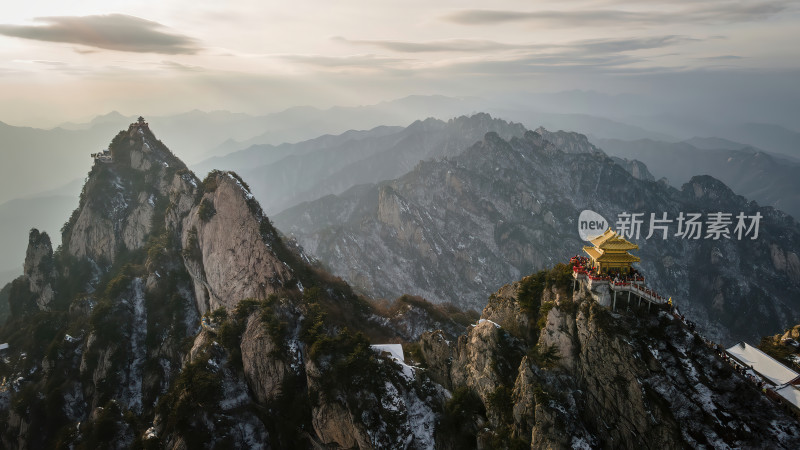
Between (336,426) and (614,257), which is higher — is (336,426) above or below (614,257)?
below

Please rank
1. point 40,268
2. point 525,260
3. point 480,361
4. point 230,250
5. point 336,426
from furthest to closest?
point 525,260
point 40,268
point 230,250
point 336,426
point 480,361

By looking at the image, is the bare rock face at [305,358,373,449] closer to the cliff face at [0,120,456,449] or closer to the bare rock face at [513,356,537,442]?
the cliff face at [0,120,456,449]

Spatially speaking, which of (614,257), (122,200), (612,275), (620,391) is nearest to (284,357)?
(620,391)

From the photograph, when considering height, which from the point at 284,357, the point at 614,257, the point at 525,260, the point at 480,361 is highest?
the point at 614,257

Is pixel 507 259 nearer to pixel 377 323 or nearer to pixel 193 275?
pixel 377 323

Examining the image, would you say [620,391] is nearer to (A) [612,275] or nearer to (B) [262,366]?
(A) [612,275]

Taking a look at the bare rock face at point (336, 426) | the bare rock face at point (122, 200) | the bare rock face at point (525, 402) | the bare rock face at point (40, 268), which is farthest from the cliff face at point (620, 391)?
the bare rock face at point (40, 268)

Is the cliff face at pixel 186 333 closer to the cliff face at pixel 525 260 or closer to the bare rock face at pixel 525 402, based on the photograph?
the bare rock face at pixel 525 402
